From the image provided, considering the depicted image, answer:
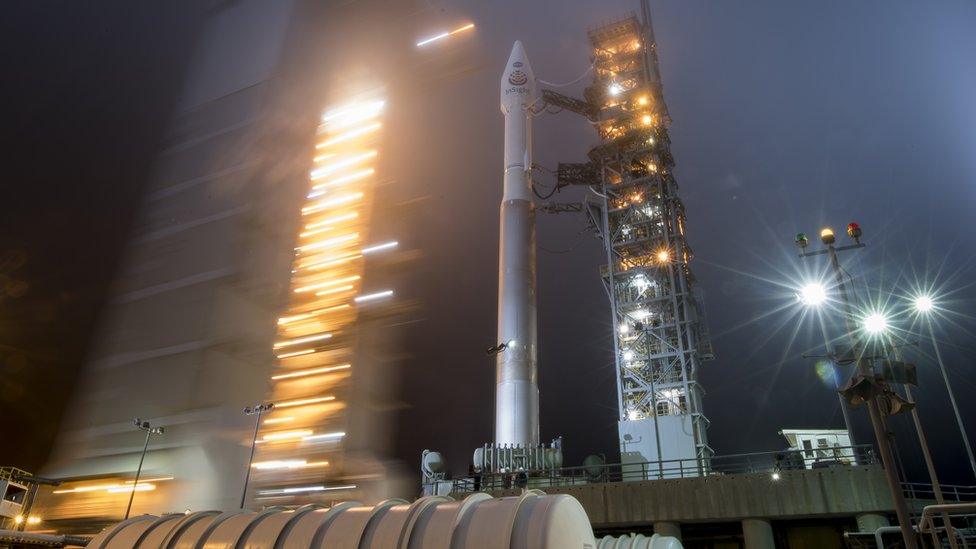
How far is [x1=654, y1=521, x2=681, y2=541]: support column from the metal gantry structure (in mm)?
14362

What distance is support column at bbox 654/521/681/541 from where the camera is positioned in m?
20.5

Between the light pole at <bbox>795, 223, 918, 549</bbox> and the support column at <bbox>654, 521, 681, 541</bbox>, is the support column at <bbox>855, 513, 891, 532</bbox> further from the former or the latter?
the light pole at <bbox>795, 223, 918, 549</bbox>

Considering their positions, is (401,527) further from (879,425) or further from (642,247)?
(642,247)

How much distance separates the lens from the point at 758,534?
765 inches

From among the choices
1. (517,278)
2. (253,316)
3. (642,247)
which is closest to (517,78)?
(517,278)

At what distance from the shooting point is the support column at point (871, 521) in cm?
1823

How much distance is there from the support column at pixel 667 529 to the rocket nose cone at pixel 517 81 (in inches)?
1157

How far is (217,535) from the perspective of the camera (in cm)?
916

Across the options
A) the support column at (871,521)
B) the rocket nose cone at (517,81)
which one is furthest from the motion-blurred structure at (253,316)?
the support column at (871,521)

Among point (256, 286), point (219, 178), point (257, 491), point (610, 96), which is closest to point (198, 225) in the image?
point (219, 178)

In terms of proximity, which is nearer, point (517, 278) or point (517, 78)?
point (517, 278)

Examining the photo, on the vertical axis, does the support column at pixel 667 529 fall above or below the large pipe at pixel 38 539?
above

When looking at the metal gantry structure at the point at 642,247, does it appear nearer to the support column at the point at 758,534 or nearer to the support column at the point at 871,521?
the support column at the point at 758,534

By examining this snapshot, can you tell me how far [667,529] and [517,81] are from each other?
1232 inches
